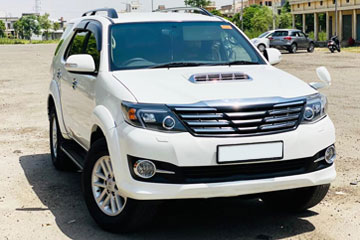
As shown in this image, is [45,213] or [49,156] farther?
[49,156]

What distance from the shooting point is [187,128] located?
4.44 m

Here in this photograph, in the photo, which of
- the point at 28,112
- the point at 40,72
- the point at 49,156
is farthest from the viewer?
the point at 40,72

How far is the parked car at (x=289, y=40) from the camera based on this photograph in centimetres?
4209

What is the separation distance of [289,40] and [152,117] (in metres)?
38.7

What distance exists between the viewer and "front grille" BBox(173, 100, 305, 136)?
4.45m

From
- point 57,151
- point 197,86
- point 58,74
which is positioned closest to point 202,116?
point 197,86

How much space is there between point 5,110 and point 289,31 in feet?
104

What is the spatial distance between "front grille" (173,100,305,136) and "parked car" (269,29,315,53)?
38180 mm

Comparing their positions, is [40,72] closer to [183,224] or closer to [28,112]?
[28,112]

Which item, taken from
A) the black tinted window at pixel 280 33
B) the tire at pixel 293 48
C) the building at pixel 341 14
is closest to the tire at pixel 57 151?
the tire at pixel 293 48

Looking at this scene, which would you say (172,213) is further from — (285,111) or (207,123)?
(285,111)

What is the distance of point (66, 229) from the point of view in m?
5.14

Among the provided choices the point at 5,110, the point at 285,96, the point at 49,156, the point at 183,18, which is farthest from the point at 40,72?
the point at 285,96

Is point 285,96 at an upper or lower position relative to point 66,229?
upper
